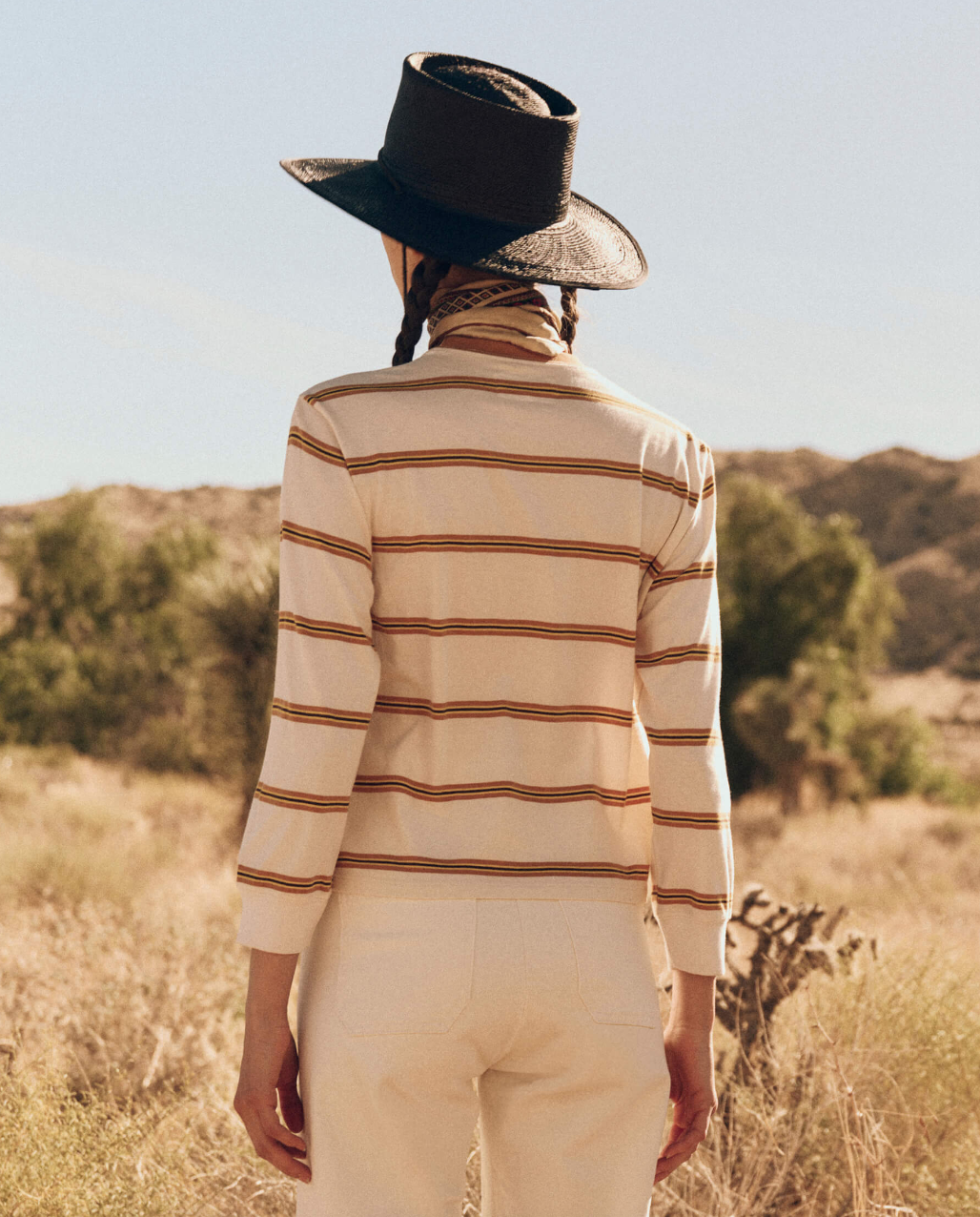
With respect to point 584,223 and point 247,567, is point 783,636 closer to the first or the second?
point 247,567

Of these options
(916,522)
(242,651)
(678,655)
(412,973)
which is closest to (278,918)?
(412,973)

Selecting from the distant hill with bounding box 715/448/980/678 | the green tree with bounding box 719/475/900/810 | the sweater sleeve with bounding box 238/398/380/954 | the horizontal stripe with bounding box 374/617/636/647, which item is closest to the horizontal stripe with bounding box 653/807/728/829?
the horizontal stripe with bounding box 374/617/636/647

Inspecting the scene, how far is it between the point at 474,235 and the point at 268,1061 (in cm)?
105

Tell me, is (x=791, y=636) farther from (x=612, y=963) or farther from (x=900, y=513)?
(x=900, y=513)

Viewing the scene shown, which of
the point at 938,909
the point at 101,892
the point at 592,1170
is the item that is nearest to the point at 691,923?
the point at 592,1170

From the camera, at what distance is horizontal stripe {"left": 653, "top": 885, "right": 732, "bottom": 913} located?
1458 millimetres

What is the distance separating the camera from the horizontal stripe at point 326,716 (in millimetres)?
1267

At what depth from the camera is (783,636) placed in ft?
51.2

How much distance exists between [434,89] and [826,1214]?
2.68 meters

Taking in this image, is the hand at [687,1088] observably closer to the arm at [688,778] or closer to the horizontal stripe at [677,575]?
the arm at [688,778]

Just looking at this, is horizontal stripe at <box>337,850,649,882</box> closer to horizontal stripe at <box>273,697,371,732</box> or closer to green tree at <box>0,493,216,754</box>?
horizontal stripe at <box>273,697,371,732</box>

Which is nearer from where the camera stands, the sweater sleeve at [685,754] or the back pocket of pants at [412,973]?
the back pocket of pants at [412,973]

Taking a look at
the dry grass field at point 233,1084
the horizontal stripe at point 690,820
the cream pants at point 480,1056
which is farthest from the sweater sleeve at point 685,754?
the dry grass field at point 233,1084

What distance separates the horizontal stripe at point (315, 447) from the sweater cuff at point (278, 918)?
19.8 inches
